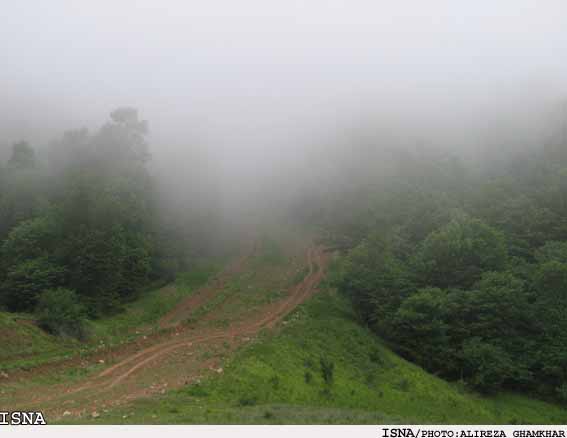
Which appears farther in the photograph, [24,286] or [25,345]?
[24,286]

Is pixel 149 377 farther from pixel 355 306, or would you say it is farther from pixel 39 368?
pixel 355 306

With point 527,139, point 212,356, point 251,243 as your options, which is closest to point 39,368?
point 212,356

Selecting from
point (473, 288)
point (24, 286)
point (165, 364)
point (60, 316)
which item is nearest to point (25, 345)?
point (60, 316)

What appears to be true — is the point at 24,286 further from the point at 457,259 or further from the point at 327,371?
the point at 457,259

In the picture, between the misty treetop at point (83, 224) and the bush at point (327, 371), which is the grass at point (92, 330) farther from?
the bush at point (327, 371)

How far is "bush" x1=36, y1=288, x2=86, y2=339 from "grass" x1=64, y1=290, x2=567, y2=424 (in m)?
12.3

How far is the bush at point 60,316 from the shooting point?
30.1m

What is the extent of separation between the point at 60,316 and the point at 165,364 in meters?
9.74

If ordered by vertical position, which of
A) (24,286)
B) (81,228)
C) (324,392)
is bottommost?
(324,392)

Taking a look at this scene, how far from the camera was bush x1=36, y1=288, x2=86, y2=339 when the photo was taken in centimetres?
3012

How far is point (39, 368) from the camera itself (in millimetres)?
22953

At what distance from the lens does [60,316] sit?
30.3 meters

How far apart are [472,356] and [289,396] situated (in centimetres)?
1558

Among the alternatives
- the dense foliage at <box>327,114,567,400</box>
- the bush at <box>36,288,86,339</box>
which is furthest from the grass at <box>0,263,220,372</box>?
the dense foliage at <box>327,114,567,400</box>
